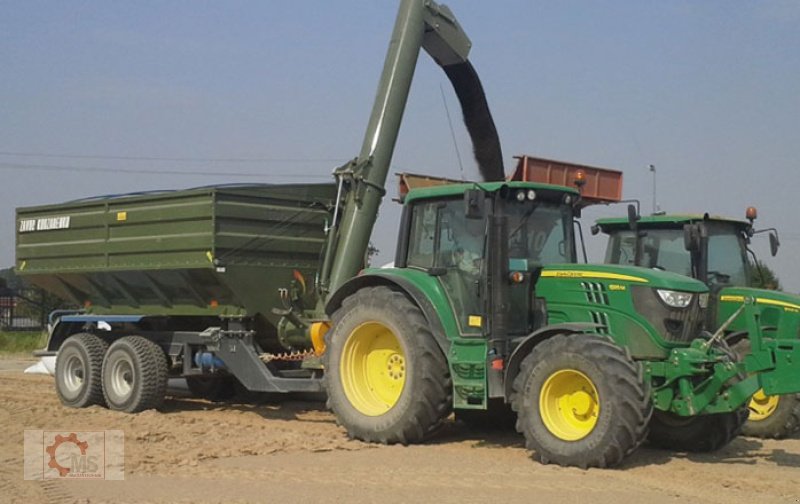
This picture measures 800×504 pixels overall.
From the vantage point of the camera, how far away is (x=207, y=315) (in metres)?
11.3

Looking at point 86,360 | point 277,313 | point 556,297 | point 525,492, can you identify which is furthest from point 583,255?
point 86,360

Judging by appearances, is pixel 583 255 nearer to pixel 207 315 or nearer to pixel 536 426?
pixel 536 426

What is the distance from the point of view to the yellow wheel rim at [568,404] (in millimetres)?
7676

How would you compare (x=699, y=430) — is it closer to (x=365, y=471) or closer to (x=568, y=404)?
(x=568, y=404)

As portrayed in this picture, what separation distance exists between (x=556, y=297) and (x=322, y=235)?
376 cm

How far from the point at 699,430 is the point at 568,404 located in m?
1.48

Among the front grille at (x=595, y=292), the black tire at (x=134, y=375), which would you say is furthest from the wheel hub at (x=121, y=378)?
the front grille at (x=595, y=292)

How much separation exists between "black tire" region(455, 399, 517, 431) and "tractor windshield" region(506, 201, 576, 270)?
5.68 feet

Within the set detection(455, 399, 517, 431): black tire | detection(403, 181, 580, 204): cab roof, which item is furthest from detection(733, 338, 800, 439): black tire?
detection(403, 181, 580, 204): cab roof

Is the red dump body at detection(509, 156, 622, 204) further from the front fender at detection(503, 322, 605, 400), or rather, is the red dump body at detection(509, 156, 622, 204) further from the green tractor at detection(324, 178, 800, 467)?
the front fender at detection(503, 322, 605, 400)

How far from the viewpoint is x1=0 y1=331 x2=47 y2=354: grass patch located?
24.7 meters

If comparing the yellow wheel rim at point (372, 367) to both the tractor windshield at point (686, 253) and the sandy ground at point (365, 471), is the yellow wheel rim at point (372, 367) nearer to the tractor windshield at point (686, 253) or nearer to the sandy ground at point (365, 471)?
the sandy ground at point (365, 471)

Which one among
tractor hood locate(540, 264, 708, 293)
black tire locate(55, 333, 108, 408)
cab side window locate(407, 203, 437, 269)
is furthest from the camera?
black tire locate(55, 333, 108, 408)

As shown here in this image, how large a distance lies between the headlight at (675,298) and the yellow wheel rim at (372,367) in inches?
101
